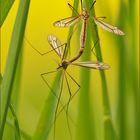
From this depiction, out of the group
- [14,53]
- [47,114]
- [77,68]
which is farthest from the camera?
[77,68]

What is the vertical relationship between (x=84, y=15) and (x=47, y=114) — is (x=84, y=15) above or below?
above

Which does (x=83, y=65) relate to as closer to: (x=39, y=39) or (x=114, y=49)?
(x=114, y=49)

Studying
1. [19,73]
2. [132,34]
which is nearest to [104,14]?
[132,34]

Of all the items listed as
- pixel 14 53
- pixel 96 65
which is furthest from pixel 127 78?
pixel 14 53

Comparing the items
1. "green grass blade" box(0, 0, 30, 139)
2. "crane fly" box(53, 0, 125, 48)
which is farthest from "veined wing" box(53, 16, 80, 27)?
"green grass blade" box(0, 0, 30, 139)

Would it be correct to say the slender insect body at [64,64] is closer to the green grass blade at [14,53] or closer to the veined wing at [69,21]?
the veined wing at [69,21]

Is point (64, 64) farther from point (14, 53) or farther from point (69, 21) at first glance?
point (14, 53)

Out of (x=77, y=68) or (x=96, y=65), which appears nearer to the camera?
(x=96, y=65)

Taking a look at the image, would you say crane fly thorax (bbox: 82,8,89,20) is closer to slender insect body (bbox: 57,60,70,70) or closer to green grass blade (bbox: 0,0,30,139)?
slender insect body (bbox: 57,60,70,70)

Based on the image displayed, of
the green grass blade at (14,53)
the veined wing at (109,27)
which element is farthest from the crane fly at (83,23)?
the green grass blade at (14,53)
